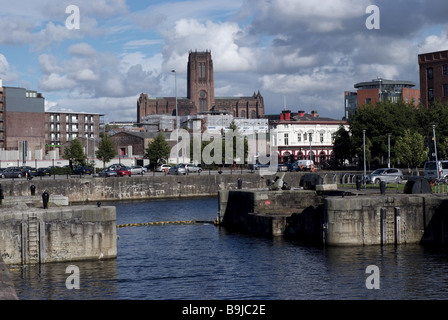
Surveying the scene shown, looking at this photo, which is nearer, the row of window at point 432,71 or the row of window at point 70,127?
the row of window at point 432,71

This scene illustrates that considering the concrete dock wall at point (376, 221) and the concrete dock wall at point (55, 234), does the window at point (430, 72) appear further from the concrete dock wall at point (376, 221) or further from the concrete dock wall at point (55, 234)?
the concrete dock wall at point (55, 234)

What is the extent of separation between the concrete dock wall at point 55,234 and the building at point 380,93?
109m

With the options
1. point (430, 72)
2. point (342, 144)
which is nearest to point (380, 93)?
point (430, 72)

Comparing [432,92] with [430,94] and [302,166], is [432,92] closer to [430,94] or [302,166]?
[430,94]

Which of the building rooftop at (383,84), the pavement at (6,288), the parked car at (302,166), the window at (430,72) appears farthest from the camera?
the building rooftop at (383,84)

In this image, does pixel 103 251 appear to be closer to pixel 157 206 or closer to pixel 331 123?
pixel 157 206

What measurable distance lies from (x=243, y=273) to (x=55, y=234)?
9132mm

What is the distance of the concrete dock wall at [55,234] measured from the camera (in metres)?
30.6

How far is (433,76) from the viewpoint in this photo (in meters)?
110

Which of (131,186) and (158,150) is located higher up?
(158,150)

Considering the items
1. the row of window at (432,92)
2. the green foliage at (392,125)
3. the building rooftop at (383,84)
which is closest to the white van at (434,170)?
the green foliage at (392,125)

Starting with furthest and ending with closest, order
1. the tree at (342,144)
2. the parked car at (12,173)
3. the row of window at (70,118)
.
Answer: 1. the row of window at (70,118)
2. the tree at (342,144)
3. the parked car at (12,173)

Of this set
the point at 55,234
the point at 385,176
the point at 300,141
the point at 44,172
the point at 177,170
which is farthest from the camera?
the point at 300,141
